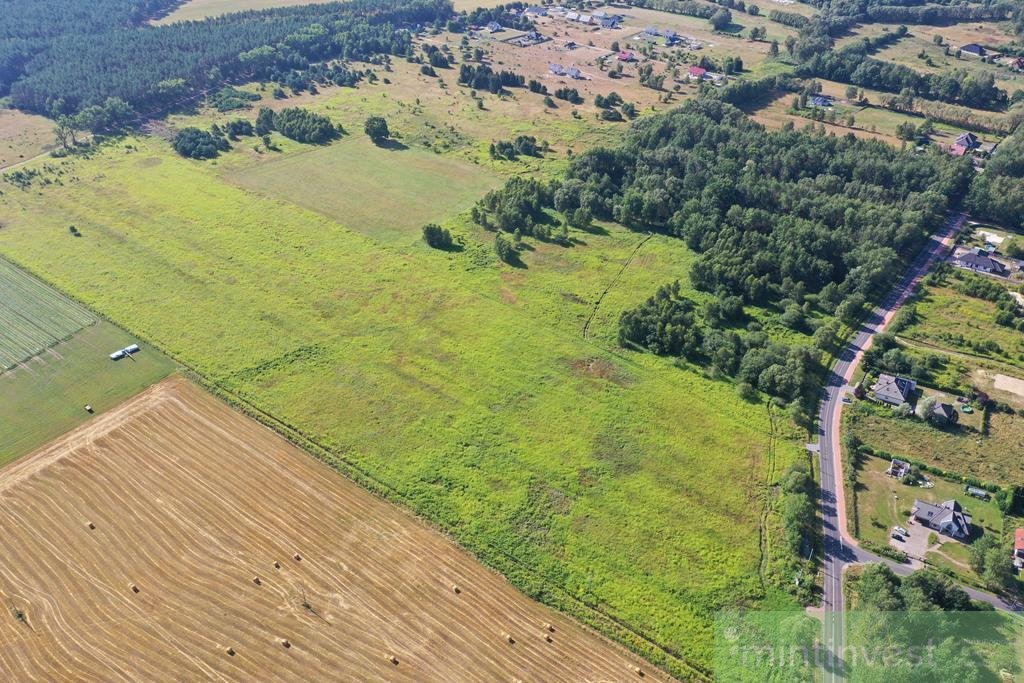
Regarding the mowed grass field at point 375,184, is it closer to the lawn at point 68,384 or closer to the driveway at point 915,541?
the lawn at point 68,384

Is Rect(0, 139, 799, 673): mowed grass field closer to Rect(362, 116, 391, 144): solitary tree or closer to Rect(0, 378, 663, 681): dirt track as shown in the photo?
Rect(0, 378, 663, 681): dirt track

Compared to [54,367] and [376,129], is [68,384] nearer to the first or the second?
[54,367]

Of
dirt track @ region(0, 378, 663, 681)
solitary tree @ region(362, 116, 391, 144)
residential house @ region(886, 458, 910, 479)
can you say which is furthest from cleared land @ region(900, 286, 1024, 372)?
solitary tree @ region(362, 116, 391, 144)

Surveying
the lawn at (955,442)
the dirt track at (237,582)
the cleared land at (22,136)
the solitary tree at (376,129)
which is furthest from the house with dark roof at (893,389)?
the cleared land at (22,136)

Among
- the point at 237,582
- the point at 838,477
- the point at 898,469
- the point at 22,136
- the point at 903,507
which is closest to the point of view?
the point at 237,582

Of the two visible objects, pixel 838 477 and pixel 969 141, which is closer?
pixel 838 477

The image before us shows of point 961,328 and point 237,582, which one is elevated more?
point 961,328

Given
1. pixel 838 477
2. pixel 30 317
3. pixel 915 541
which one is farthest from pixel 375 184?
pixel 915 541
